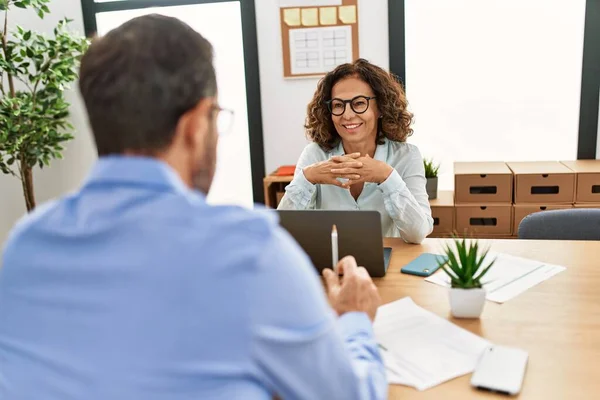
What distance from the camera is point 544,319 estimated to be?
4.20 feet

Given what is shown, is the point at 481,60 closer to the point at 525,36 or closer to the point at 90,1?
the point at 525,36

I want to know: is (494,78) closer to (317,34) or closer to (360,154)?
(317,34)

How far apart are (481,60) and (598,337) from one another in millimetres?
2632

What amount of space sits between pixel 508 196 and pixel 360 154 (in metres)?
1.39

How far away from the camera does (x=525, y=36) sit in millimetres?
3387

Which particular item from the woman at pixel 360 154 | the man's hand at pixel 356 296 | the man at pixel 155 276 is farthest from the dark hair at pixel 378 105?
the man at pixel 155 276

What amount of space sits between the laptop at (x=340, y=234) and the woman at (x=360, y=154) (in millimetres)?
377

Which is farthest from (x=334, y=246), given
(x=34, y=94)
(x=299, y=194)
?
(x=34, y=94)

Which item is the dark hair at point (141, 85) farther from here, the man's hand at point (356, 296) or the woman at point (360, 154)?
the woman at point (360, 154)

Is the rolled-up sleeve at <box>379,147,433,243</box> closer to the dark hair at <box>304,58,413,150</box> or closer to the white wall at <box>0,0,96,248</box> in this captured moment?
the dark hair at <box>304,58,413,150</box>

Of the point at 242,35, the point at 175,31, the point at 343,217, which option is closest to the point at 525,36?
the point at 242,35

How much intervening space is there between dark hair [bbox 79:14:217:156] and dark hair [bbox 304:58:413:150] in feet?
5.08

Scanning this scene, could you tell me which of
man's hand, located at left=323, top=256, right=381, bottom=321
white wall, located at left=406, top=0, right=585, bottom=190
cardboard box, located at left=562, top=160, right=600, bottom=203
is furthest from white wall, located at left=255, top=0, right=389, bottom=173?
man's hand, located at left=323, top=256, right=381, bottom=321

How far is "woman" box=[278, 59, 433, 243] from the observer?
6.33 ft
